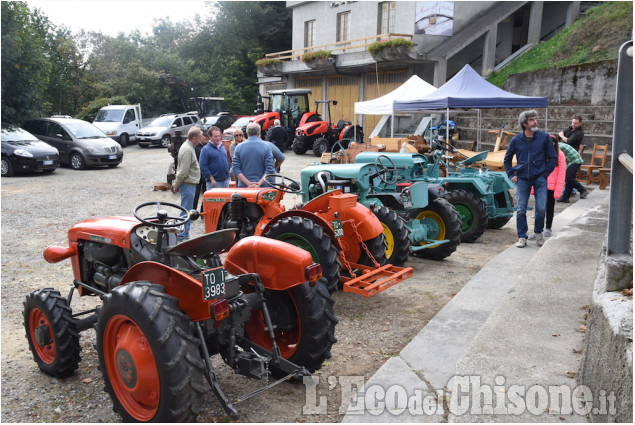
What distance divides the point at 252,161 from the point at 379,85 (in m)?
21.3

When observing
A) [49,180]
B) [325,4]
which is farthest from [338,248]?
[325,4]

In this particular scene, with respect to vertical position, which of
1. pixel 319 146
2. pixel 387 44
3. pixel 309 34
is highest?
pixel 309 34

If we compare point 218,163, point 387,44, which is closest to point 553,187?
point 218,163

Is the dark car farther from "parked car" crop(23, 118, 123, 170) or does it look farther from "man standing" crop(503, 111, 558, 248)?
"man standing" crop(503, 111, 558, 248)

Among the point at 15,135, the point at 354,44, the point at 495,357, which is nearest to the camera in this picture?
A: the point at 495,357

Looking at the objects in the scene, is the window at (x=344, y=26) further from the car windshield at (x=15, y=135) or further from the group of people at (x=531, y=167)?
the group of people at (x=531, y=167)

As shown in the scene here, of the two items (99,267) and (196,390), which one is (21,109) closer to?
(99,267)

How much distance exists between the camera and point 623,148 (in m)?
2.86

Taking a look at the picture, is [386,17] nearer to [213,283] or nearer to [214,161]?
[214,161]

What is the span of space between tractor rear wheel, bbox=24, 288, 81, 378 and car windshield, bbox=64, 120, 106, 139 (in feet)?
49.3

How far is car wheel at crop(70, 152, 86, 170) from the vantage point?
1727cm

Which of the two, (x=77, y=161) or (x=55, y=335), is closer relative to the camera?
(x=55, y=335)

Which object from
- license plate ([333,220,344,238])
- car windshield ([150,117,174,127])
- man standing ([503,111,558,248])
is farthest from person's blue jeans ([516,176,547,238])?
car windshield ([150,117,174,127])

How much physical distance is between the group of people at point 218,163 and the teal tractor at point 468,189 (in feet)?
5.56
